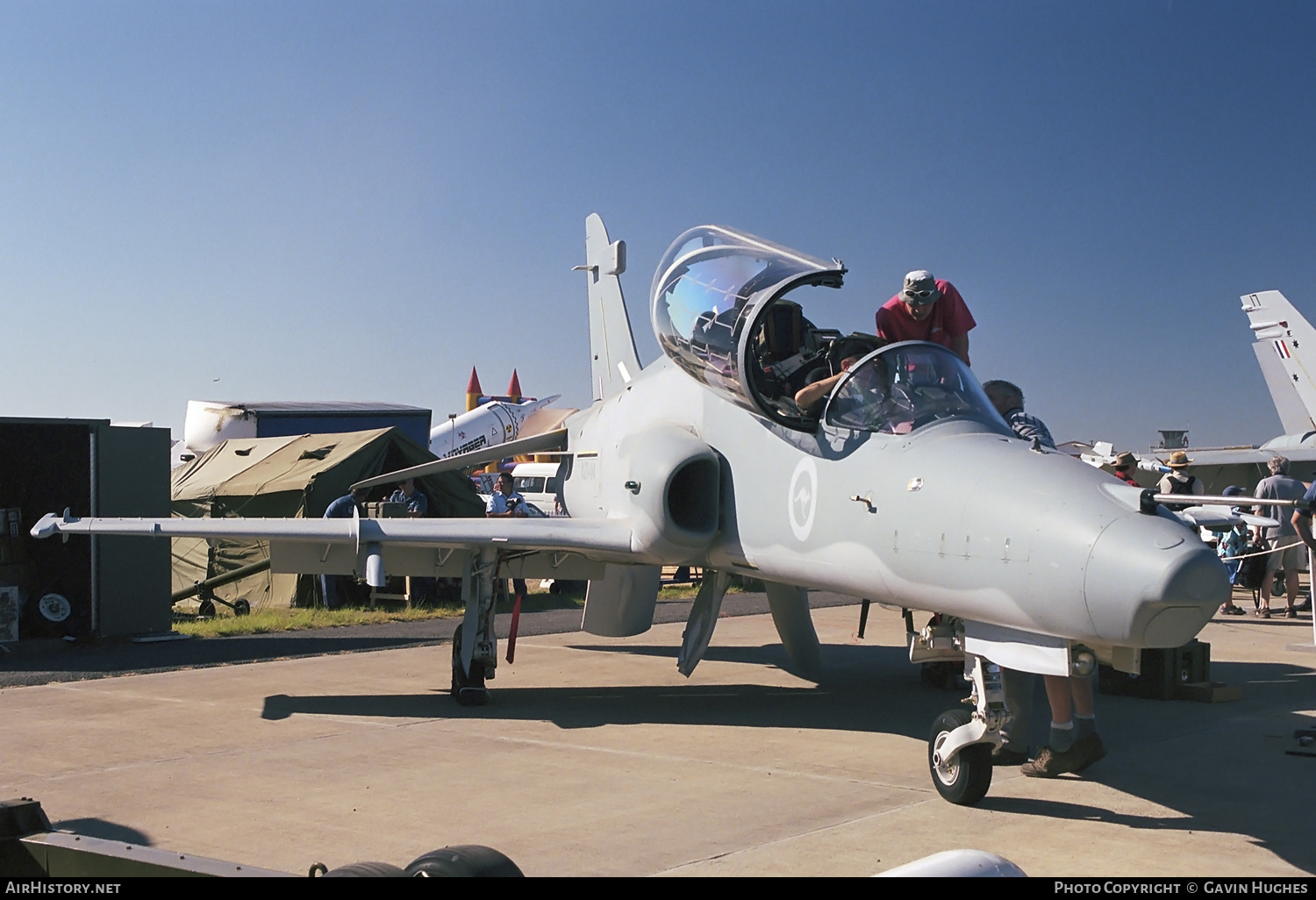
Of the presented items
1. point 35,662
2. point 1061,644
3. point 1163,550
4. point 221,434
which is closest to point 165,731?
point 35,662

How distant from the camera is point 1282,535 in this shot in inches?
598

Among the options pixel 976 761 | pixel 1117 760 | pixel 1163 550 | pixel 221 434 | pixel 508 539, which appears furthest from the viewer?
pixel 221 434

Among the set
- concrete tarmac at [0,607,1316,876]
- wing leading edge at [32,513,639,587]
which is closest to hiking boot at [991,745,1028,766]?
concrete tarmac at [0,607,1316,876]

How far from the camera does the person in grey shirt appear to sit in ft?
45.8

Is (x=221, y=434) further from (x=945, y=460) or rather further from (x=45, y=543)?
(x=945, y=460)

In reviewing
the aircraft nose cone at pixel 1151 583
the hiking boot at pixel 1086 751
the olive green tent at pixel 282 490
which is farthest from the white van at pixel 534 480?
the aircraft nose cone at pixel 1151 583

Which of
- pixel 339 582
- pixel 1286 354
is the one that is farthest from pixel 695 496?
pixel 1286 354

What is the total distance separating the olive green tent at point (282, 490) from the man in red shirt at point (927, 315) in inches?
409

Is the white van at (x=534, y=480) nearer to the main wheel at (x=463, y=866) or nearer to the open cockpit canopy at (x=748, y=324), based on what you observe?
the open cockpit canopy at (x=748, y=324)

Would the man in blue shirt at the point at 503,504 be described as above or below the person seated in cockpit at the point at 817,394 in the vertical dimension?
below

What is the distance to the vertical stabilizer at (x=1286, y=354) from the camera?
22703 millimetres

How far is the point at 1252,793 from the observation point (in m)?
5.83

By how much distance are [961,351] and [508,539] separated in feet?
11.8

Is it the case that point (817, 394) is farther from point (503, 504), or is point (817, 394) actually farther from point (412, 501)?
point (503, 504)
